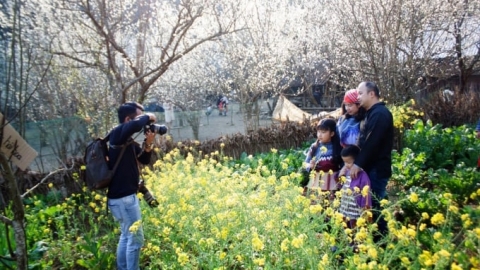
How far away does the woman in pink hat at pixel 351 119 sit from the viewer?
12.3ft

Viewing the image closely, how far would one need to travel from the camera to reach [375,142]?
3.37 meters

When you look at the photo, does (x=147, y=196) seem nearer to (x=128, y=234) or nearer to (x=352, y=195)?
(x=128, y=234)

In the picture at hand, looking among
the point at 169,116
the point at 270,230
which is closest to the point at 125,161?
the point at 270,230

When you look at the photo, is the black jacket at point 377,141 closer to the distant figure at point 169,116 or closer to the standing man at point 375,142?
the standing man at point 375,142

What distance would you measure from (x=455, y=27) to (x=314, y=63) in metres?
5.25

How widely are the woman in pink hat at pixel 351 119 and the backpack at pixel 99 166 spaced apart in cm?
215

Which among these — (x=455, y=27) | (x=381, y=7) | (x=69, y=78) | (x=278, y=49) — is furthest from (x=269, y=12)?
(x=69, y=78)

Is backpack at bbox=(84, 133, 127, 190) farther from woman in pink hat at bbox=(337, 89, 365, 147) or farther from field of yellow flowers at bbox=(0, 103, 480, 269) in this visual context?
woman in pink hat at bbox=(337, 89, 365, 147)

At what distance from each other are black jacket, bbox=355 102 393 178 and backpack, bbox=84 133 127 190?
2.10 meters

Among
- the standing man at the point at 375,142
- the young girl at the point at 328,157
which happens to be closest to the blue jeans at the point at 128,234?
the young girl at the point at 328,157

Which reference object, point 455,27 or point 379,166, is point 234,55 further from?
point 379,166

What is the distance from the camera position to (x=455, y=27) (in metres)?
11.1

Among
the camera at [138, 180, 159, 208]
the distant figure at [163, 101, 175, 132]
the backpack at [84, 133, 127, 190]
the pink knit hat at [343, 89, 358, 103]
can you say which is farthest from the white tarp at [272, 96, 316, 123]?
the backpack at [84, 133, 127, 190]

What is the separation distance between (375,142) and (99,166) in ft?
7.79
